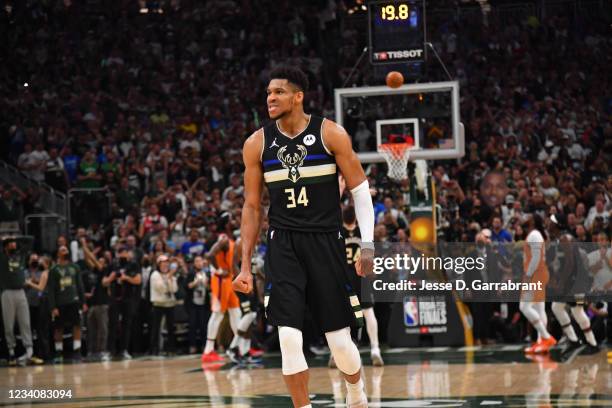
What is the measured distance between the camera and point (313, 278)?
24.5 ft

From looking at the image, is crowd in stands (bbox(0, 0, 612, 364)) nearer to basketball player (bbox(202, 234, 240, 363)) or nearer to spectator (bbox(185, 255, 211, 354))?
spectator (bbox(185, 255, 211, 354))

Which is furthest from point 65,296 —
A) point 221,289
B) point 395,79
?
point 395,79

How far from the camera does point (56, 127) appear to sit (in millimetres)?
25547

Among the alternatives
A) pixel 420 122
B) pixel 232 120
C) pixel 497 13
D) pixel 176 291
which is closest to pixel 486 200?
pixel 420 122

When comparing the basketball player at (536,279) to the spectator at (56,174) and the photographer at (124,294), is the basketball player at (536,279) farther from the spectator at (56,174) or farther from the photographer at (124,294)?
the spectator at (56,174)

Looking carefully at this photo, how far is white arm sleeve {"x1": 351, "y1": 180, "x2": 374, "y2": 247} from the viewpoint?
7.40m

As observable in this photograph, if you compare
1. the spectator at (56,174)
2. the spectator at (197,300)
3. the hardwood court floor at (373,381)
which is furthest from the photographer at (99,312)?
the spectator at (56,174)

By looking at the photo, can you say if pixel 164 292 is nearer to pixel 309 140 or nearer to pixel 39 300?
pixel 39 300

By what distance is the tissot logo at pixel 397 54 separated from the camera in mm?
15867

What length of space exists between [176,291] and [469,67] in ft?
38.3

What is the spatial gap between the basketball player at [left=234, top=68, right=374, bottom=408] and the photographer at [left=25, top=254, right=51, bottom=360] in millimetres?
12522

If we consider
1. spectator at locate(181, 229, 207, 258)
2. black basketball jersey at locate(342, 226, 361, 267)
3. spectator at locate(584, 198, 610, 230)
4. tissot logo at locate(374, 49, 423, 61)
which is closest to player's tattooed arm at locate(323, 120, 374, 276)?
black basketball jersey at locate(342, 226, 361, 267)

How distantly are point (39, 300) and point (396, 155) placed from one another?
712 cm

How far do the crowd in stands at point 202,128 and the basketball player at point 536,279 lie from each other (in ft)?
3.11
